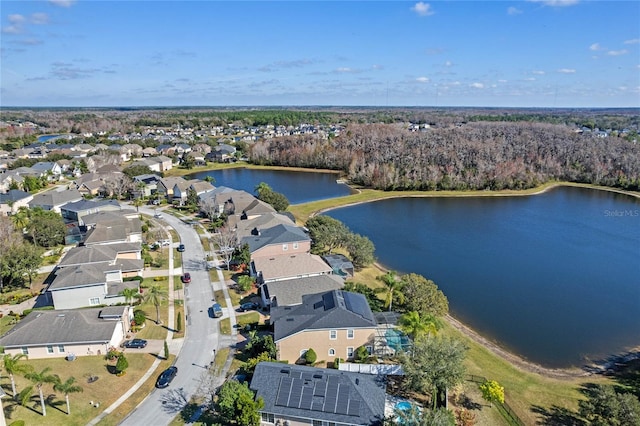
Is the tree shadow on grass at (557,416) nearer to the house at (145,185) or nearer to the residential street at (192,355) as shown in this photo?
the residential street at (192,355)

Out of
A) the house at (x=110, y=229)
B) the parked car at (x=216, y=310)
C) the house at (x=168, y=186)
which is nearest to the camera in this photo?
the parked car at (x=216, y=310)

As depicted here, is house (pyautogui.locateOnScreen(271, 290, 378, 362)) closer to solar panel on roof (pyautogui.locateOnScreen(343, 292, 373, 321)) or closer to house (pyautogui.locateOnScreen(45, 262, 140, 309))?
solar panel on roof (pyautogui.locateOnScreen(343, 292, 373, 321))

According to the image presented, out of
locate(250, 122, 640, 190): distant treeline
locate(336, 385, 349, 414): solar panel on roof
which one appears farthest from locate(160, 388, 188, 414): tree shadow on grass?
locate(250, 122, 640, 190): distant treeline

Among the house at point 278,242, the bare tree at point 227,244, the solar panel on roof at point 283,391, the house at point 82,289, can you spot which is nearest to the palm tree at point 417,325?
the solar panel on roof at point 283,391

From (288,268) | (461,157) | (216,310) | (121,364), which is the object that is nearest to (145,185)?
(288,268)

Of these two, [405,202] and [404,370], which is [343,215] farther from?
[404,370]

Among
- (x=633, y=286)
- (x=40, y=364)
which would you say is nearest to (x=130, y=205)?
(x=40, y=364)

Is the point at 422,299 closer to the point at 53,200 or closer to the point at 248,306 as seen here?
the point at 248,306
